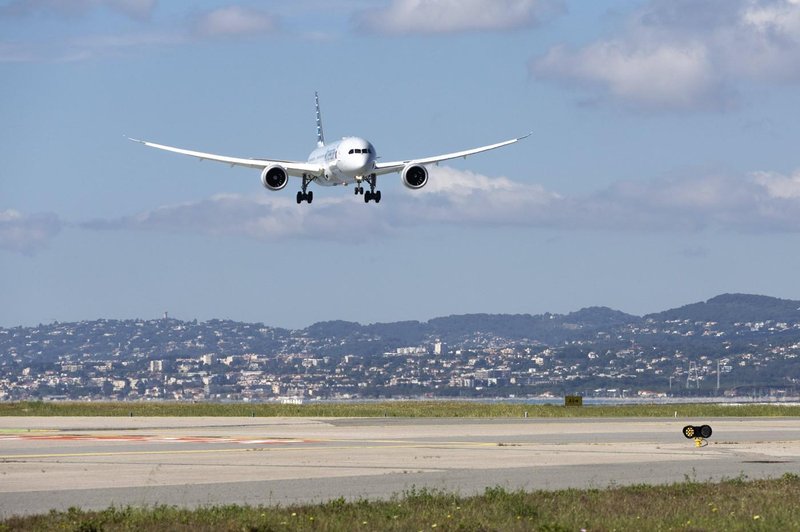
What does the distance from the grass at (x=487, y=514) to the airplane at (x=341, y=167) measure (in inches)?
2502

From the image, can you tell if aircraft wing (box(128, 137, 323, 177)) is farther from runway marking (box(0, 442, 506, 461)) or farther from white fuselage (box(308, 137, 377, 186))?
runway marking (box(0, 442, 506, 461))

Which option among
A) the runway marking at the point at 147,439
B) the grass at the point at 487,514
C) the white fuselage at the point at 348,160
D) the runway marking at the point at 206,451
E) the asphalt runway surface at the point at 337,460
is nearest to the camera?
the grass at the point at 487,514

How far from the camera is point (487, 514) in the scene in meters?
26.9

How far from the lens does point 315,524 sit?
25.4 meters

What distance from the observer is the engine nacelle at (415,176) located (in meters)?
94.7

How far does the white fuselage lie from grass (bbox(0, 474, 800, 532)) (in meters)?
62.9

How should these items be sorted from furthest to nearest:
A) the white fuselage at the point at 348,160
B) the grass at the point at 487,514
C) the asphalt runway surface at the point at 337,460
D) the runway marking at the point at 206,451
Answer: the white fuselage at the point at 348,160, the runway marking at the point at 206,451, the asphalt runway surface at the point at 337,460, the grass at the point at 487,514

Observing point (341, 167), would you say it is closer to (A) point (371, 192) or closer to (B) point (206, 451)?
(A) point (371, 192)

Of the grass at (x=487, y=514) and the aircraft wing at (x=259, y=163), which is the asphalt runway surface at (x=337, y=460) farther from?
the aircraft wing at (x=259, y=163)

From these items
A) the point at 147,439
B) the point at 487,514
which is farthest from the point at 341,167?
the point at 487,514

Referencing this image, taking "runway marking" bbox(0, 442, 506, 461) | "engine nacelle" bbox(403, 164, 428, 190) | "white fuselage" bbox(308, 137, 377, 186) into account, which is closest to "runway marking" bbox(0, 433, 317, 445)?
"runway marking" bbox(0, 442, 506, 461)

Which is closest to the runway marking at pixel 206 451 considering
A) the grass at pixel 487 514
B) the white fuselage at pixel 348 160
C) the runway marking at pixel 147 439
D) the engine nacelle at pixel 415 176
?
the runway marking at pixel 147 439

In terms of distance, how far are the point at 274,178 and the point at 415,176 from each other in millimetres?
9091

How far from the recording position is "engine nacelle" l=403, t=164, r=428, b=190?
94.7 metres
